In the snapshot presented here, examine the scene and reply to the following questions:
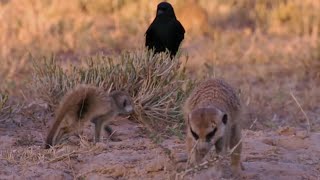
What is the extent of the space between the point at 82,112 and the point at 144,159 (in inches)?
48.7

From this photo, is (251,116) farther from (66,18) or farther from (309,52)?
(66,18)

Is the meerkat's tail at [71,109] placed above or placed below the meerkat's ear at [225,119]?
below

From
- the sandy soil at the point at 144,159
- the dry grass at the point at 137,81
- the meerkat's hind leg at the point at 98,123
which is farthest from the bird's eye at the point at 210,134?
the dry grass at the point at 137,81

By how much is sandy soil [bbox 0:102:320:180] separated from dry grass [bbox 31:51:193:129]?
0.75 meters

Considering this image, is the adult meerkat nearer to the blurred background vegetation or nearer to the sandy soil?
the sandy soil

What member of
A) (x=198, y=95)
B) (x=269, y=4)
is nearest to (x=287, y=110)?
(x=198, y=95)

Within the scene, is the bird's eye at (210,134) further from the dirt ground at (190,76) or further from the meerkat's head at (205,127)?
the dirt ground at (190,76)

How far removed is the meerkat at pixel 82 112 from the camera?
7.40 metres

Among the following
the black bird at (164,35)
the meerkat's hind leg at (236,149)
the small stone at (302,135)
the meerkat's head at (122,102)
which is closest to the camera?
the meerkat's hind leg at (236,149)

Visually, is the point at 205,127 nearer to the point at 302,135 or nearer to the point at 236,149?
the point at 236,149

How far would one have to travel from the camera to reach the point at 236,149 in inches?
239

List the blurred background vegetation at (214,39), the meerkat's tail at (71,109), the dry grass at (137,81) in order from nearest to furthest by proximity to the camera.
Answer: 1. the meerkat's tail at (71,109)
2. the dry grass at (137,81)
3. the blurred background vegetation at (214,39)

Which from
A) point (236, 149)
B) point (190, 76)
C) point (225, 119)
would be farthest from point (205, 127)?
point (190, 76)

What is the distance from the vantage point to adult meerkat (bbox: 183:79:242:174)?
17.3 ft
